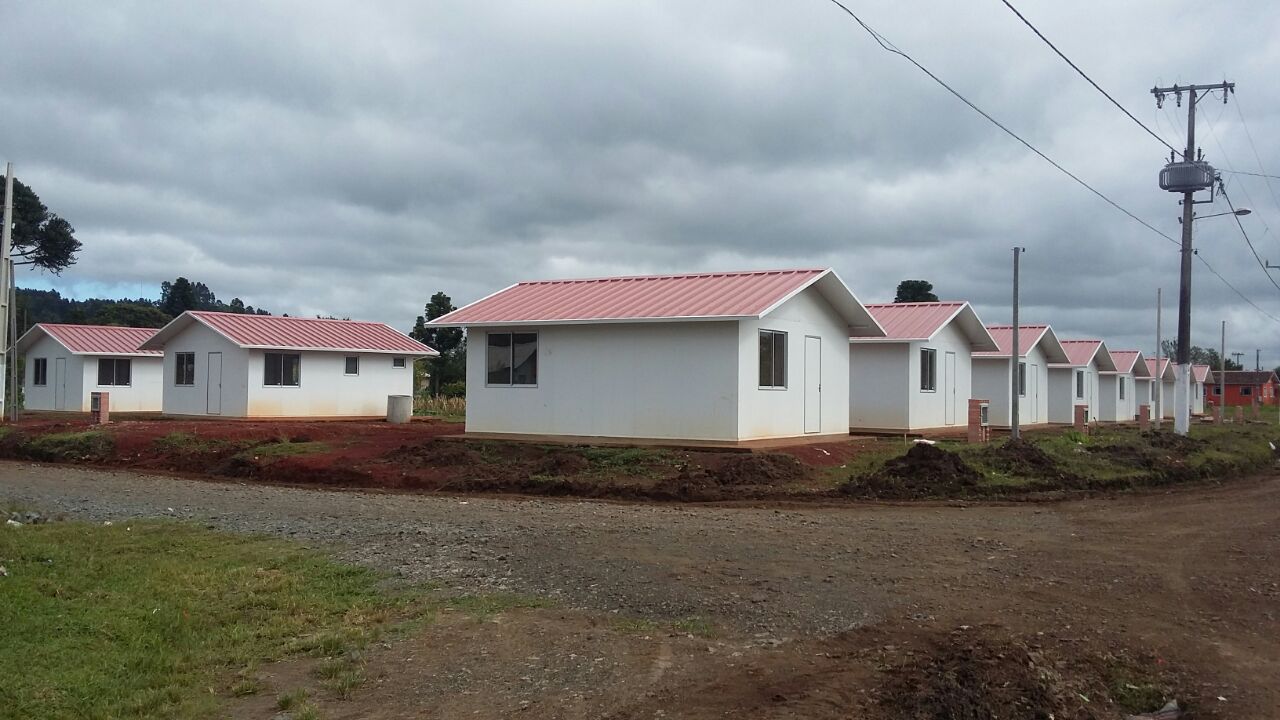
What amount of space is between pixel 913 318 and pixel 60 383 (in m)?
31.7

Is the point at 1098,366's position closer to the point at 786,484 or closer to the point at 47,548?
the point at 786,484

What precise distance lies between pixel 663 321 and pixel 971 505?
7.04 metres

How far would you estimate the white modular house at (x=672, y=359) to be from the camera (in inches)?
807

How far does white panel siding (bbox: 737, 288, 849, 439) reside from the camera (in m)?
20.4

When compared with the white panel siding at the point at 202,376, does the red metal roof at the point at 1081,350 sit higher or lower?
higher

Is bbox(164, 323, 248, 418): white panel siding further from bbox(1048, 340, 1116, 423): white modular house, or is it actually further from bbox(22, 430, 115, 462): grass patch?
bbox(1048, 340, 1116, 423): white modular house

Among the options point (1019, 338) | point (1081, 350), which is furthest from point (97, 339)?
point (1081, 350)

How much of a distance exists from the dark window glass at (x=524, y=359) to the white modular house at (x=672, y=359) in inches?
1.0

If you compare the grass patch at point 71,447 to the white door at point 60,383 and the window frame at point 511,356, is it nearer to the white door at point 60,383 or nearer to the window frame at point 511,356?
the window frame at point 511,356

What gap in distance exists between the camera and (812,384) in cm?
2289

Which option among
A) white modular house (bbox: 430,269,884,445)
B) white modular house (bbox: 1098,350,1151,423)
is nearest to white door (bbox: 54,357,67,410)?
white modular house (bbox: 430,269,884,445)

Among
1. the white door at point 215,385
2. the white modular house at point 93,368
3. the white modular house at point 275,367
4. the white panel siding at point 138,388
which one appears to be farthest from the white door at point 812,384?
the white panel siding at point 138,388

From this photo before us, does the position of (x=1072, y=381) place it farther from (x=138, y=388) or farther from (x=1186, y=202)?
(x=138, y=388)

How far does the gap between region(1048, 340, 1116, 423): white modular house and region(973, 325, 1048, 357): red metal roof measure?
13.0 ft
